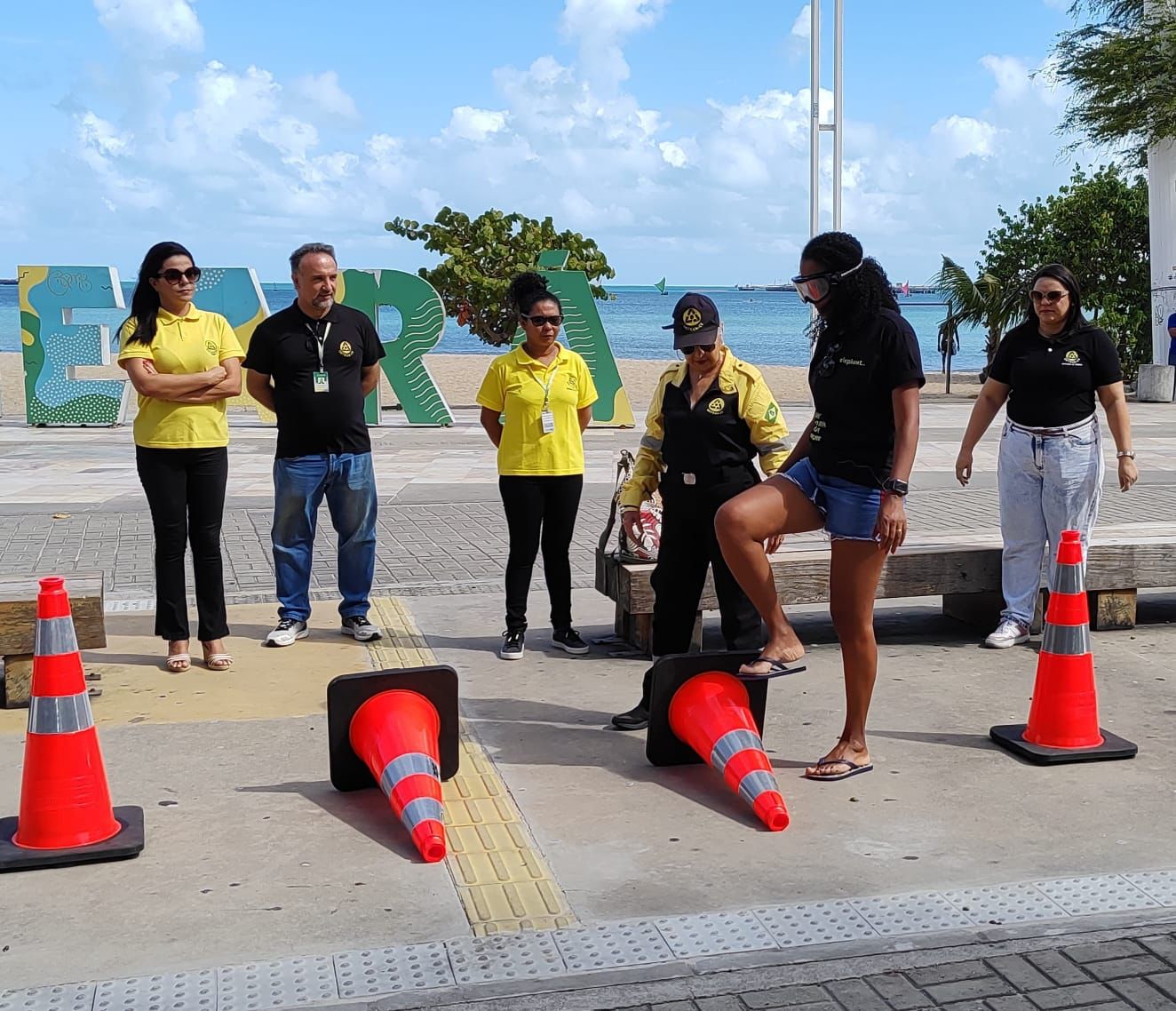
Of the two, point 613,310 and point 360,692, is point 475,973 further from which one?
point 613,310

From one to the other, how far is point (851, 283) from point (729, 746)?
1.63 m

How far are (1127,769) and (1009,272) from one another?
26344 mm

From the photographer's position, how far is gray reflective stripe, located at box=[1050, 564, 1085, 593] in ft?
17.0

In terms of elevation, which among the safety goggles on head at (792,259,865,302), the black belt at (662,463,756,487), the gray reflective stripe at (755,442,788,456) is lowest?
the black belt at (662,463,756,487)

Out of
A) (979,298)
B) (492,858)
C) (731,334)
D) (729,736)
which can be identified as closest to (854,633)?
(729,736)

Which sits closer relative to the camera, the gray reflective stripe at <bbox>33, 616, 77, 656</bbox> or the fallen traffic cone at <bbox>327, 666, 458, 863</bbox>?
the gray reflective stripe at <bbox>33, 616, 77, 656</bbox>

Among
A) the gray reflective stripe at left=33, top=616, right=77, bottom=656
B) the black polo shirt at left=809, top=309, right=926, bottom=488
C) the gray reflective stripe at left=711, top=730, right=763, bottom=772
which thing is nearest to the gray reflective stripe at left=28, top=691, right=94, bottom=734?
the gray reflective stripe at left=33, top=616, right=77, bottom=656

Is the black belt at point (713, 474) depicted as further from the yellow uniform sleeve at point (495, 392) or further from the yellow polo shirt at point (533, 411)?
the yellow uniform sleeve at point (495, 392)

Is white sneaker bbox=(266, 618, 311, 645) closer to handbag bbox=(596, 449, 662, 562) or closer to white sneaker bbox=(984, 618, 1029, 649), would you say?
handbag bbox=(596, 449, 662, 562)

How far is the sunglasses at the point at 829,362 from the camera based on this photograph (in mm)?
4782

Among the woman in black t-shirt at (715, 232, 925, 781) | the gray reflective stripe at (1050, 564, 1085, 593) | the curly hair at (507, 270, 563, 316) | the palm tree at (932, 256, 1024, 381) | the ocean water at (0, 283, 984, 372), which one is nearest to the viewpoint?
the woman in black t-shirt at (715, 232, 925, 781)

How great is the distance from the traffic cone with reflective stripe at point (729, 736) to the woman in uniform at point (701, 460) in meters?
0.34

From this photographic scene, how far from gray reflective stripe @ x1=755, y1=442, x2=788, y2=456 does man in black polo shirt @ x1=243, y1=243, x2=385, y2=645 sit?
2.27 m

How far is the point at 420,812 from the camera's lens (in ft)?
14.1
